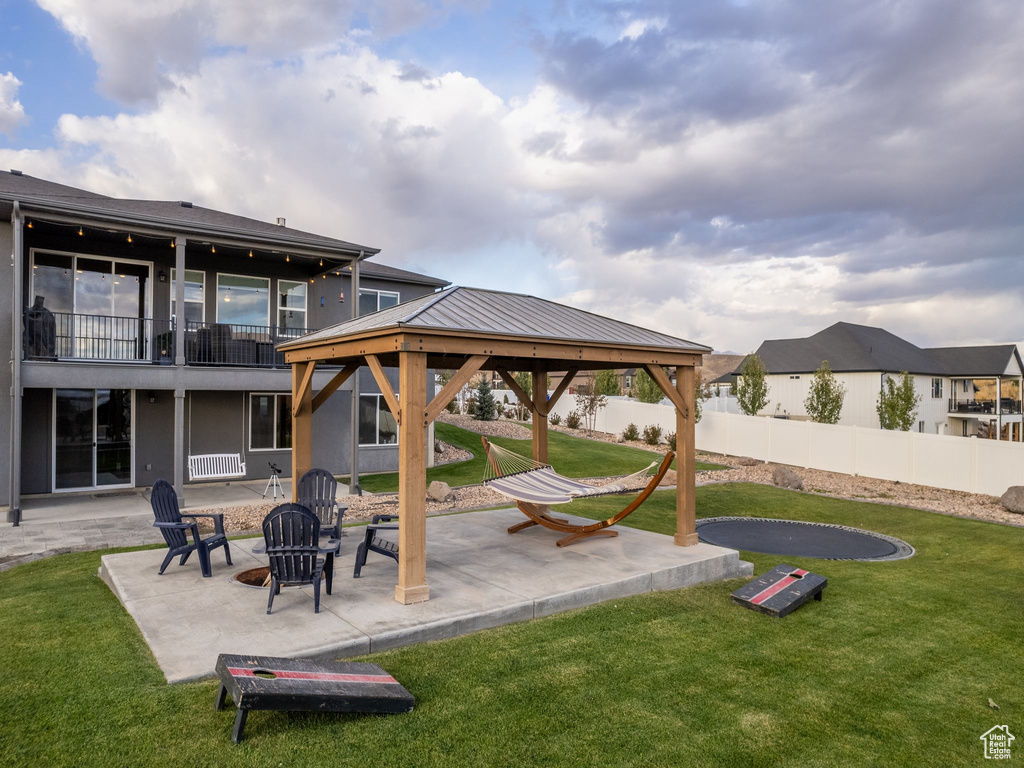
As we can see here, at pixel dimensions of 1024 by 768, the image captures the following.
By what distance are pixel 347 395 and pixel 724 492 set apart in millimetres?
9644

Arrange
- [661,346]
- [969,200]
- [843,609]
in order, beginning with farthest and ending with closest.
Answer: [969,200]
[661,346]
[843,609]

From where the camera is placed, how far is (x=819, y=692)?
4.23 m

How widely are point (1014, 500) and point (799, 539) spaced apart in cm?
635

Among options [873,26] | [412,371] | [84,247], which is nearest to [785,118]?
[873,26]

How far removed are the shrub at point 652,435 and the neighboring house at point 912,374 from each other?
42.5 ft

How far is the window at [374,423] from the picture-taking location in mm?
15758

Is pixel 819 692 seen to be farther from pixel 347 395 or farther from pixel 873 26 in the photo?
pixel 347 395

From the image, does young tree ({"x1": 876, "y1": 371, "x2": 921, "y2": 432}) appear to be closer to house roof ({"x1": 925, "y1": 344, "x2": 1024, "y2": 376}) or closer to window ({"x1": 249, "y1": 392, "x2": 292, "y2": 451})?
window ({"x1": 249, "y1": 392, "x2": 292, "y2": 451})

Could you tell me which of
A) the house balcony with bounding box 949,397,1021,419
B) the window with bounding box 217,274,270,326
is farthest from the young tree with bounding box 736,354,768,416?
the house balcony with bounding box 949,397,1021,419

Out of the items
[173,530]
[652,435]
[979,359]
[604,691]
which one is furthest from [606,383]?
[604,691]

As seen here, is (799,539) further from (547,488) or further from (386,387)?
(386,387)

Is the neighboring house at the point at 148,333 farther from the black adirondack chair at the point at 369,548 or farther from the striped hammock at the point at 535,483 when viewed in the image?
the black adirondack chair at the point at 369,548

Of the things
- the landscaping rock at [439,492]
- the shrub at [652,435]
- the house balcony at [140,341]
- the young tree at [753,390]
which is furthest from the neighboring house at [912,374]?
the house balcony at [140,341]

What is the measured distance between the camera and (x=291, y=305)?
15.0m
